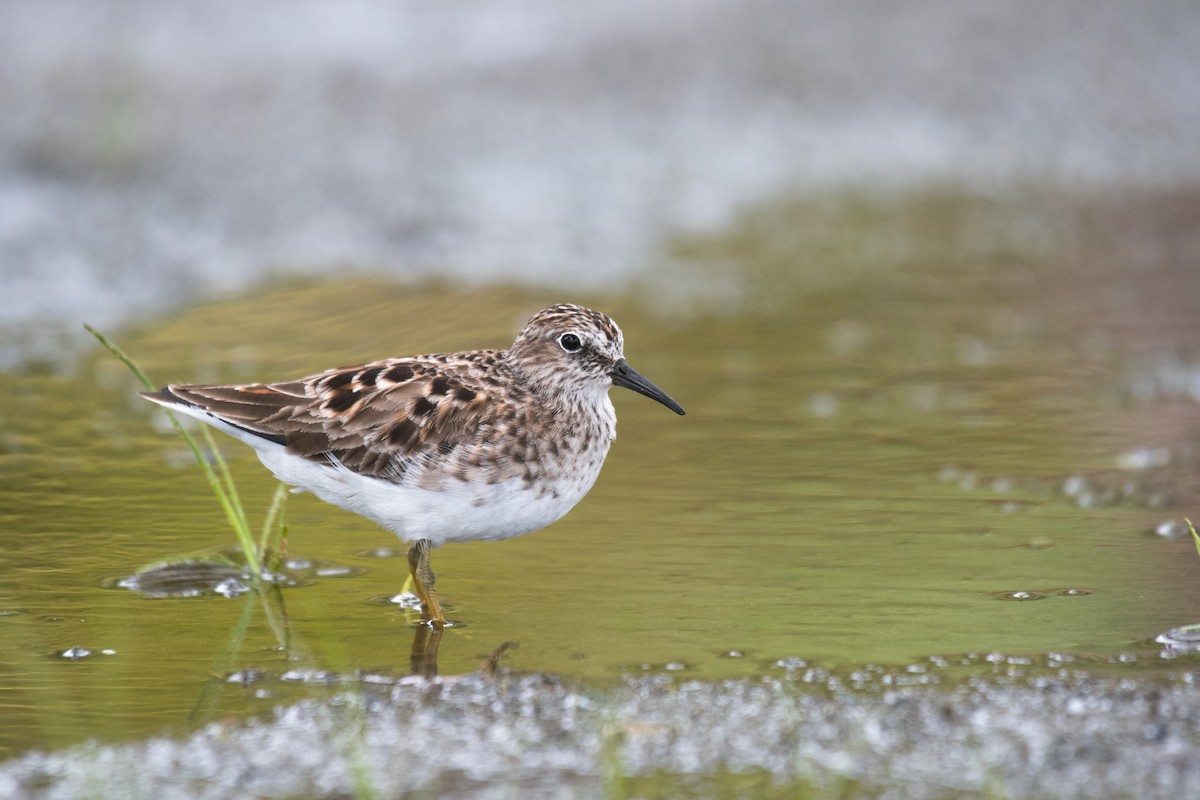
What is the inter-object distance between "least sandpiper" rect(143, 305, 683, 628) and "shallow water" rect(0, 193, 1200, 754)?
0.43m

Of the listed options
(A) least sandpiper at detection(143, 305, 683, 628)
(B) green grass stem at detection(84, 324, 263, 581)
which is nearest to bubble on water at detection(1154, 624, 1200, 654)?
(A) least sandpiper at detection(143, 305, 683, 628)

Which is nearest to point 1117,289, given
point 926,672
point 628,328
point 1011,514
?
point 628,328

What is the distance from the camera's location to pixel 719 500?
810 centimetres

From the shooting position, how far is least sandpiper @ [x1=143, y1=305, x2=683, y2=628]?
664 centimetres

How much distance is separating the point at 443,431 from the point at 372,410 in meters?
0.34

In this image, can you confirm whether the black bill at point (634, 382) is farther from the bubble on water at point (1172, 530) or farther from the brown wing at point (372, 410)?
the bubble on water at point (1172, 530)

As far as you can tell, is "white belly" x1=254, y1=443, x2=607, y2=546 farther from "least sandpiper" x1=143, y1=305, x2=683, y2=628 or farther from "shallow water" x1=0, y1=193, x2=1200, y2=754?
"shallow water" x1=0, y1=193, x2=1200, y2=754

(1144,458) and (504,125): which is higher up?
(504,125)

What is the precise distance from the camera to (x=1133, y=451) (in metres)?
8.80

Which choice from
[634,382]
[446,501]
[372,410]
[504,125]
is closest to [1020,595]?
[634,382]

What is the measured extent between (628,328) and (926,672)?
5865 mm

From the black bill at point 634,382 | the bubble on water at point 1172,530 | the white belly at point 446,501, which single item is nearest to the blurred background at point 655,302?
the bubble on water at point 1172,530

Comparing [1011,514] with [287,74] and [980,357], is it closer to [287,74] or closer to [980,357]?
[980,357]

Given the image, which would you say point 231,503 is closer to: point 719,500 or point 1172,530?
point 719,500
